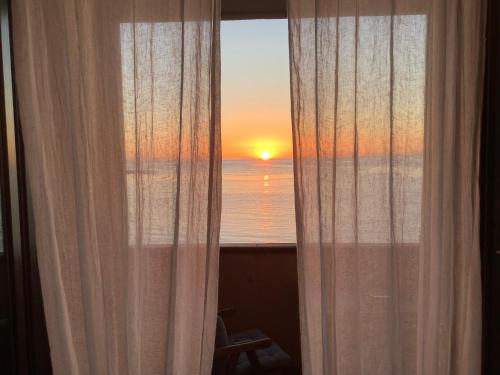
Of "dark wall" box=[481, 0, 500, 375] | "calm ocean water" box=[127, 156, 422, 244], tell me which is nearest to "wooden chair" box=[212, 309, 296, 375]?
"calm ocean water" box=[127, 156, 422, 244]

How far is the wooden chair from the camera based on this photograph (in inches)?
75.5

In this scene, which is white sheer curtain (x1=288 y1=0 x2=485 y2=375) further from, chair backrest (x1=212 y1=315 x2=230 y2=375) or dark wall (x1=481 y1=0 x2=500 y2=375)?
chair backrest (x1=212 y1=315 x2=230 y2=375)

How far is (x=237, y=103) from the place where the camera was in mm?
A: 2061

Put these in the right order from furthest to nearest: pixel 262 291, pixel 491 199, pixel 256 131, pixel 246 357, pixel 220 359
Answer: pixel 262 291 < pixel 246 357 < pixel 256 131 < pixel 220 359 < pixel 491 199

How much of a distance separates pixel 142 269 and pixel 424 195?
100 centimetres

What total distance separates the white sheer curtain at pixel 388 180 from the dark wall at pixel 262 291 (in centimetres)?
116

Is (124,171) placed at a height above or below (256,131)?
below

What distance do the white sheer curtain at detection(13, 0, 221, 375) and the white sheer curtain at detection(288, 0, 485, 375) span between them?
1.10 ft

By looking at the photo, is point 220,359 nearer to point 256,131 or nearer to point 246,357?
point 246,357

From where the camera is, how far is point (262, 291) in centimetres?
269

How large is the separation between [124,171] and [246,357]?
4.18 ft

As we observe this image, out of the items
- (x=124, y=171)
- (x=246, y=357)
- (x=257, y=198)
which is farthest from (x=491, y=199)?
(x=246, y=357)

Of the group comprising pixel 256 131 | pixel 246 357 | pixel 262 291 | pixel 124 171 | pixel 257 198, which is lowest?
pixel 246 357

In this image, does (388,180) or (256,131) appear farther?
(256,131)
